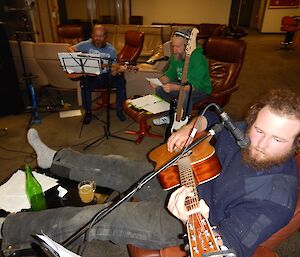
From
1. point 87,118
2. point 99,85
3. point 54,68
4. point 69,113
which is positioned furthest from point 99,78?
point 54,68

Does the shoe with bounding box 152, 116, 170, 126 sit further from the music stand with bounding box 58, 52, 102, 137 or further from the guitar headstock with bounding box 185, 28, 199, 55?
the music stand with bounding box 58, 52, 102, 137

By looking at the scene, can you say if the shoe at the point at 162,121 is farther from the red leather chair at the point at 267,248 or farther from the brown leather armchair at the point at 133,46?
the red leather chair at the point at 267,248

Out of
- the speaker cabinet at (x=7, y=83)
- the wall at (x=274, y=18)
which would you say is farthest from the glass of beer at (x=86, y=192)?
the wall at (x=274, y=18)

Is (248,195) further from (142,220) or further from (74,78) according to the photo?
(74,78)

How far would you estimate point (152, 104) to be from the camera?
282 cm

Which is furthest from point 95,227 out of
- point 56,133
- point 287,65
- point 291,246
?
point 287,65

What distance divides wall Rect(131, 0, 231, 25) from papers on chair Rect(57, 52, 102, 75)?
27.4ft

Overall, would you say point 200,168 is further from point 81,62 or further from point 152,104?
point 81,62

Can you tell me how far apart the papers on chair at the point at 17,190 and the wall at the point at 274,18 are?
12.3 m

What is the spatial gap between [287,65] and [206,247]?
6991mm

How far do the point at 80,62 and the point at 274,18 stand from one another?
36.8 ft

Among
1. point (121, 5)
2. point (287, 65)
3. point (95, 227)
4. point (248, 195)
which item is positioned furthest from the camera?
point (121, 5)

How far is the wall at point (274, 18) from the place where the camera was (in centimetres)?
1051

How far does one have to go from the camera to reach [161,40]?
256 inches
